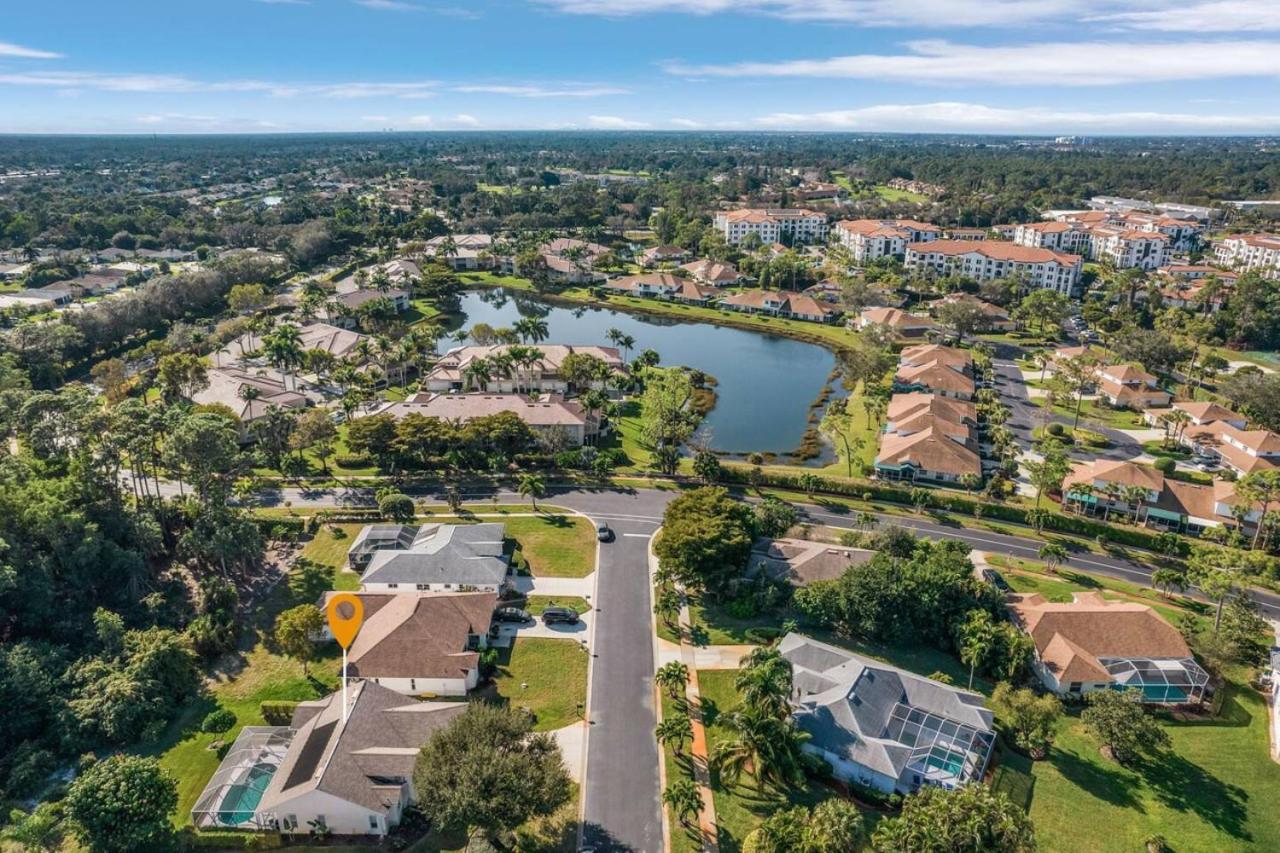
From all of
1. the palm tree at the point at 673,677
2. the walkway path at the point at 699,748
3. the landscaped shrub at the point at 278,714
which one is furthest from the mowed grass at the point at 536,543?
the palm tree at the point at 673,677

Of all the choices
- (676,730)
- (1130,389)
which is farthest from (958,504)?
(1130,389)

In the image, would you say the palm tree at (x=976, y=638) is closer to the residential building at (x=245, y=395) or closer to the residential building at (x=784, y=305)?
the residential building at (x=245, y=395)

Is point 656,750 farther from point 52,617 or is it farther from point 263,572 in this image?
point 52,617

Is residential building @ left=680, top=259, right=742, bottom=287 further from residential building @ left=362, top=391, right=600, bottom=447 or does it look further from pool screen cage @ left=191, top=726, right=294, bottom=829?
pool screen cage @ left=191, top=726, right=294, bottom=829

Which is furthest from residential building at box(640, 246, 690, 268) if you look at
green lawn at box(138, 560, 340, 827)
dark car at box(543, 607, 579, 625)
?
green lawn at box(138, 560, 340, 827)

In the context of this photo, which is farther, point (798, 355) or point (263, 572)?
point (798, 355)

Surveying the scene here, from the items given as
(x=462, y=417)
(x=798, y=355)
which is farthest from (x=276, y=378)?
(x=798, y=355)
